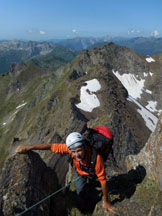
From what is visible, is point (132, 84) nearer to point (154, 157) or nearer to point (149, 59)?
point (149, 59)

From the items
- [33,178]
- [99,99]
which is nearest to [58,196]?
[33,178]

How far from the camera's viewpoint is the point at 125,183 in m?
12.0

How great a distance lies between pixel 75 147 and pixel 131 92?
123563 millimetres

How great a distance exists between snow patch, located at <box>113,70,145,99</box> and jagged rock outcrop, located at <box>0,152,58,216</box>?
117 m

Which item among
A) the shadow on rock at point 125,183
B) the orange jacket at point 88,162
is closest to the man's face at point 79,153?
the orange jacket at point 88,162

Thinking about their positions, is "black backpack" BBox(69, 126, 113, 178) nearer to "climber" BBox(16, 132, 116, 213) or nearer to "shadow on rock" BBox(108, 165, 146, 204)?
"climber" BBox(16, 132, 116, 213)

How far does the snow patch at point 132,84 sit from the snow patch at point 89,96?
59.9 meters

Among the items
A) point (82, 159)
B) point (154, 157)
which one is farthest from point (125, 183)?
point (82, 159)

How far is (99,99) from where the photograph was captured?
6025 centimetres

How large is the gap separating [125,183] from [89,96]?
4934 cm

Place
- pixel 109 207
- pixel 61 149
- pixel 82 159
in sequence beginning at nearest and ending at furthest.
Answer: pixel 82 159, pixel 109 207, pixel 61 149

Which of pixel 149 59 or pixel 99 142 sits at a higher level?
pixel 99 142

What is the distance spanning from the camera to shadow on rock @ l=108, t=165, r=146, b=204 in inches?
429

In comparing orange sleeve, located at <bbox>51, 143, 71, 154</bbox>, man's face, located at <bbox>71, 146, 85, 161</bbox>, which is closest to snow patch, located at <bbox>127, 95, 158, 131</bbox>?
orange sleeve, located at <bbox>51, 143, 71, 154</bbox>
